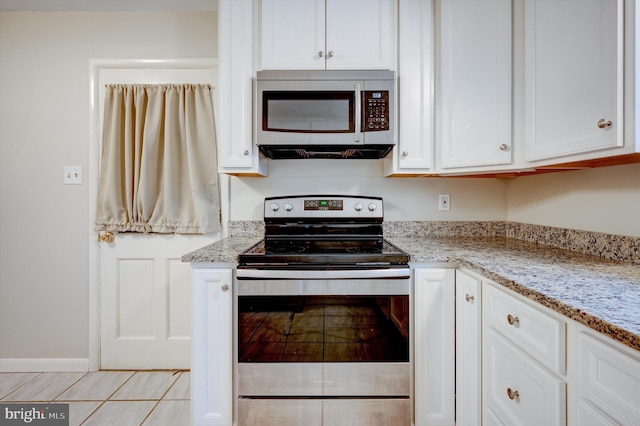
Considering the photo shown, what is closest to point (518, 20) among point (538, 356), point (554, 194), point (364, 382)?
point (554, 194)

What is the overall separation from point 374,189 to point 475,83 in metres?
0.79

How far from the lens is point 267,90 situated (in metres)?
1.61

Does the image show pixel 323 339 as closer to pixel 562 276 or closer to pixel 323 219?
pixel 323 219

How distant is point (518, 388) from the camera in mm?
976

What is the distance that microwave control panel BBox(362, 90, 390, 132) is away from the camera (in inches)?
63.6

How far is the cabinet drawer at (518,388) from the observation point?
2.70 feet

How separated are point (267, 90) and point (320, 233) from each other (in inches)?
33.3

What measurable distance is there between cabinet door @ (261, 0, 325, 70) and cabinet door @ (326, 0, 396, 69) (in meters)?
0.05

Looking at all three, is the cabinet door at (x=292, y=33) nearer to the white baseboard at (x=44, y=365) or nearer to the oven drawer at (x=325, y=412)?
the oven drawer at (x=325, y=412)

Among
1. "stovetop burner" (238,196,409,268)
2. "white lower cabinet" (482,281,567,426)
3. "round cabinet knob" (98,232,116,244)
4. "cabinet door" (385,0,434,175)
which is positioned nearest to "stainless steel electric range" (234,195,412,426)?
"white lower cabinet" (482,281,567,426)

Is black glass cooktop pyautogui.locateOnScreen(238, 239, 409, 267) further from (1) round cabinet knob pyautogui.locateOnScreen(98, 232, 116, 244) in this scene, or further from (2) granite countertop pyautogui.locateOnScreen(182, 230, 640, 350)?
(1) round cabinet knob pyautogui.locateOnScreen(98, 232, 116, 244)

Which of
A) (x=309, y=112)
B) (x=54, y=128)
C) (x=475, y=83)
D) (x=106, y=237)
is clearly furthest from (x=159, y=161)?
(x=475, y=83)

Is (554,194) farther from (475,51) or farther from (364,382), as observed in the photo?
(364,382)

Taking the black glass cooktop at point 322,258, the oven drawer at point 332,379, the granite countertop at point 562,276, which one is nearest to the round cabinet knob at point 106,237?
the black glass cooktop at point 322,258
